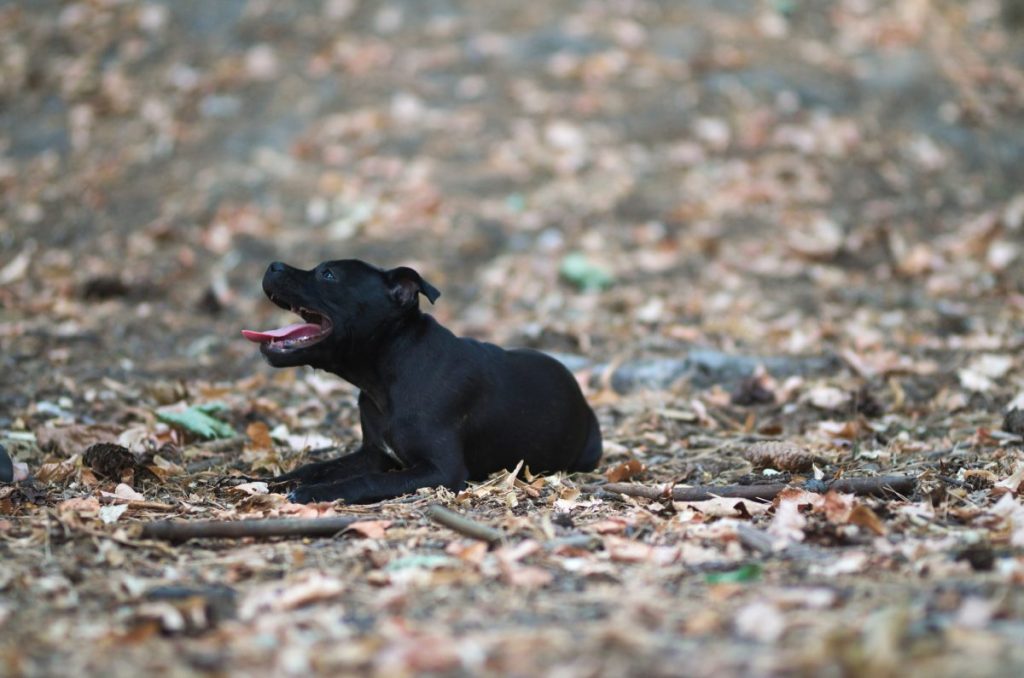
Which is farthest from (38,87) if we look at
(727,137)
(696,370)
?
(696,370)

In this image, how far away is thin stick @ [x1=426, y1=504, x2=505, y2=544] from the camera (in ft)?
13.1

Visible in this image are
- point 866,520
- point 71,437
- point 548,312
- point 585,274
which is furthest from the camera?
point 585,274

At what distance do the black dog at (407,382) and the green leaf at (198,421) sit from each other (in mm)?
916

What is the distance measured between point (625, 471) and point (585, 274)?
4050 millimetres

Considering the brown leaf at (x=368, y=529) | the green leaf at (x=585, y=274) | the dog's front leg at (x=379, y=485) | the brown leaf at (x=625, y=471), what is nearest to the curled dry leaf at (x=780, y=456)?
the brown leaf at (x=625, y=471)

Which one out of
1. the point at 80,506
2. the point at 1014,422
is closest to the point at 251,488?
the point at 80,506

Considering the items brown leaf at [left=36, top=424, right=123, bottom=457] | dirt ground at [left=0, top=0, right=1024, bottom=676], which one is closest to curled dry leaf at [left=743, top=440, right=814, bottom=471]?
dirt ground at [left=0, top=0, right=1024, bottom=676]

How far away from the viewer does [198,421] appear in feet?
19.8

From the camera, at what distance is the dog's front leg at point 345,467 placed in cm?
535

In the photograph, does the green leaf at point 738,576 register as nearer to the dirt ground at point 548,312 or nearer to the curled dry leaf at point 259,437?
the dirt ground at point 548,312

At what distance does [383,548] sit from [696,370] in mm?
3689

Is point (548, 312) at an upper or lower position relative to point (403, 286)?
lower

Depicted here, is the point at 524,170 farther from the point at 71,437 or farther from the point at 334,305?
the point at 71,437

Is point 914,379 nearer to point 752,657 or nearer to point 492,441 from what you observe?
point 492,441
